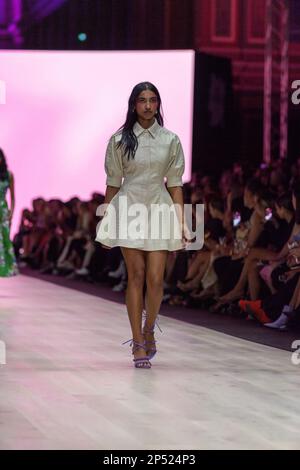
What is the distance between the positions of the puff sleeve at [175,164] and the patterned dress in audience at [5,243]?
12.6 ft

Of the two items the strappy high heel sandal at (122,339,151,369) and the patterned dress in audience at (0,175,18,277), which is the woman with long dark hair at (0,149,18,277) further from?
the strappy high heel sandal at (122,339,151,369)

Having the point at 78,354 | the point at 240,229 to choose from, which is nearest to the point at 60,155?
the point at 240,229

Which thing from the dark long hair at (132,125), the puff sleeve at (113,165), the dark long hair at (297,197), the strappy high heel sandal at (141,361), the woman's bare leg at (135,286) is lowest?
the strappy high heel sandal at (141,361)

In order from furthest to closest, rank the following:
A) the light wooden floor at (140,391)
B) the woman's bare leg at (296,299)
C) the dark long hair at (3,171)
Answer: the dark long hair at (3,171)
the woman's bare leg at (296,299)
the light wooden floor at (140,391)

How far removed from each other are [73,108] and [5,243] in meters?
4.47

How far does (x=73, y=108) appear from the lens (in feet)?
42.9

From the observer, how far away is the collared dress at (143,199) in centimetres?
495

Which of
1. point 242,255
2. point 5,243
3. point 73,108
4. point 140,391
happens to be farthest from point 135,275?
point 73,108

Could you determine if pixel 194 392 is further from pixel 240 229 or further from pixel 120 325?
pixel 240 229

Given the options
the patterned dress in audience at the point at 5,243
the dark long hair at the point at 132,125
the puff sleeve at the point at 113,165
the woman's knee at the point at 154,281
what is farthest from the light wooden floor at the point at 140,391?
the patterned dress in audience at the point at 5,243

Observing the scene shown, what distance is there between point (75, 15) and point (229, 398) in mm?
11642

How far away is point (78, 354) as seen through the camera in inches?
216

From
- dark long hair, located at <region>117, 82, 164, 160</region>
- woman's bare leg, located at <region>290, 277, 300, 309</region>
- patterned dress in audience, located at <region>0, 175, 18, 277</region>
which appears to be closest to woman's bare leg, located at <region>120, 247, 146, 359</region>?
dark long hair, located at <region>117, 82, 164, 160</region>

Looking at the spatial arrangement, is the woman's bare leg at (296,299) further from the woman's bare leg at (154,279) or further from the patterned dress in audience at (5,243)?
the patterned dress in audience at (5,243)
